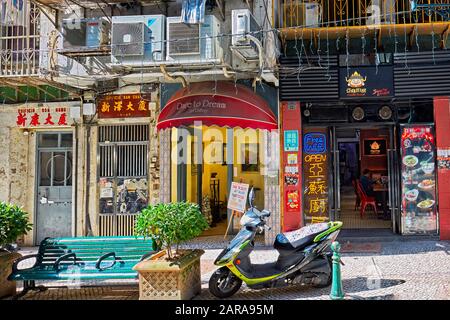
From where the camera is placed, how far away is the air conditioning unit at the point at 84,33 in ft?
31.4

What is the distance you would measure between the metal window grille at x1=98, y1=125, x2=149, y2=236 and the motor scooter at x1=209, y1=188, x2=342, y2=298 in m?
5.12

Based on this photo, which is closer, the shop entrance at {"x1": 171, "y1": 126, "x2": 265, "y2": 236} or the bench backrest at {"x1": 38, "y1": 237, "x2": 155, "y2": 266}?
the bench backrest at {"x1": 38, "y1": 237, "x2": 155, "y2": 266}

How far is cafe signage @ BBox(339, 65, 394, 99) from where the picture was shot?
9.95 m

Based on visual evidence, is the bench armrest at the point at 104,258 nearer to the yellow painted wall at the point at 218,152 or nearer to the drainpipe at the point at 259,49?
the yellow painted wall at the point at 218,152

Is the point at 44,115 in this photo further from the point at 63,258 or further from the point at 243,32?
the point at 243,32

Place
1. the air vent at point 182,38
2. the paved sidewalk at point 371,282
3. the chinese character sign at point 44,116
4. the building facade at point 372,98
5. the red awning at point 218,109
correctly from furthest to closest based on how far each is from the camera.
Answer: the chinese character sign at point 44,116 → the building facade at point 372,98 → the red awning at point 218,109 → the air vent at point 182,38 → the paved sidewalk at point 371,282

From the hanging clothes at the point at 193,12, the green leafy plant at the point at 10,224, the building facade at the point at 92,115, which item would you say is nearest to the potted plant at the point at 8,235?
the green leafy plant at the point at 10,224

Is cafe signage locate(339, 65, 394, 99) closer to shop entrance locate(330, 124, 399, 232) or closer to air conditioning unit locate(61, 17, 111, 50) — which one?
shop entrance locate(330, 124, 399, 232)

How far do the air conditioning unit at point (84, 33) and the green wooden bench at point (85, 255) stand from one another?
4.74 m

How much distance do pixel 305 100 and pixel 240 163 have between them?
8.08 feet

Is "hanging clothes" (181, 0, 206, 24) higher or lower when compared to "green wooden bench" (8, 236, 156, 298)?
higher

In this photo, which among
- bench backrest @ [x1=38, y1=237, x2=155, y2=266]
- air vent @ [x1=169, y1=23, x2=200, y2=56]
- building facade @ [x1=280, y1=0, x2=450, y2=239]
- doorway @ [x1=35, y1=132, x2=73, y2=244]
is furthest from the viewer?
doorway @ [x1=35, y1=132, x2=73, y2=244]

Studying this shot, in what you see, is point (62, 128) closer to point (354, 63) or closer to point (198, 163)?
point (198, 163)

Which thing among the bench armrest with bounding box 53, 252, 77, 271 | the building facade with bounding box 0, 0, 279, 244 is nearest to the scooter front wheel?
the bench armrest with bounding box 53, 252, 77, 271
